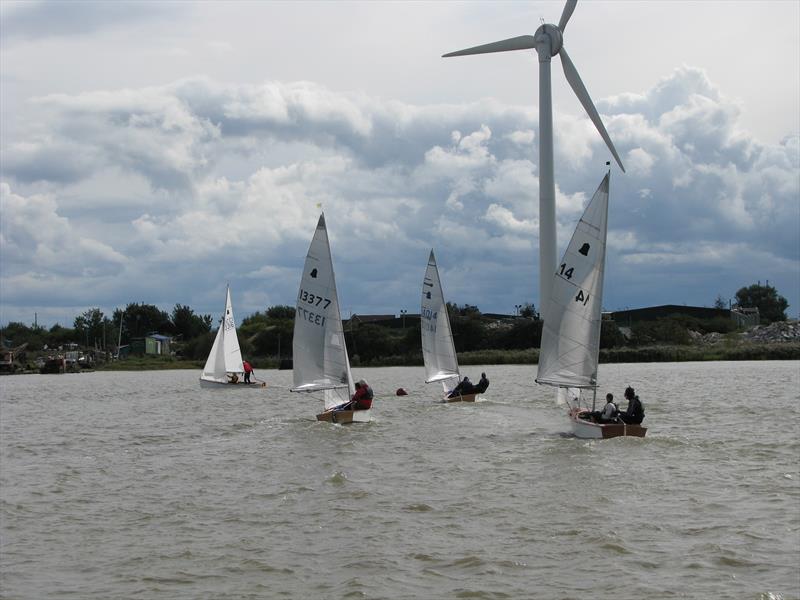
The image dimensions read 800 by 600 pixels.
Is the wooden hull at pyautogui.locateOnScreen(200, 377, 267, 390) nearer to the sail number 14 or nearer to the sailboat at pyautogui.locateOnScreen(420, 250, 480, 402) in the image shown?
the sailboat at pyautogui.locateOnScreen(420, 250, 480, 402)

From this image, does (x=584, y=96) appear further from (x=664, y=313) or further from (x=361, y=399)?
(x=664, y=313)

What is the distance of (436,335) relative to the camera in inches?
1769

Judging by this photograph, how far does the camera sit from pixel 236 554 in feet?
47.9

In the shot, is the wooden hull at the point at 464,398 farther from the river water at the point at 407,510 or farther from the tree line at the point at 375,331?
the tree line at the point at 375,331

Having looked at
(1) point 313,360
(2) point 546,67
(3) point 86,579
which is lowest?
(3) point 86,579

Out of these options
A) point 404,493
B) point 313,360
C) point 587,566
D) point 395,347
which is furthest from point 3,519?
point 395,347

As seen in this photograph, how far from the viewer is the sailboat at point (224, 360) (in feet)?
189

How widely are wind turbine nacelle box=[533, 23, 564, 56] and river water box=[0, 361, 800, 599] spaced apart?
84.9 ft

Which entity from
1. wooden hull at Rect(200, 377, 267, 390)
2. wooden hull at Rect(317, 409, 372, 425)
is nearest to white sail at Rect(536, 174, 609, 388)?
wooden hull at Rect(317, 409, 372, 425)

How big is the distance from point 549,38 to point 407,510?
1573 inches

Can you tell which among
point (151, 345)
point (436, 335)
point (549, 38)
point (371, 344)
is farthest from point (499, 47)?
point (151, 345)

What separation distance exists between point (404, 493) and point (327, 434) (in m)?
10.7

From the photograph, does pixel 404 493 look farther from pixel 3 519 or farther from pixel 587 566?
pixel 3 519

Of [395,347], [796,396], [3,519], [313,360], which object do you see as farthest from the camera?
[395,347]
